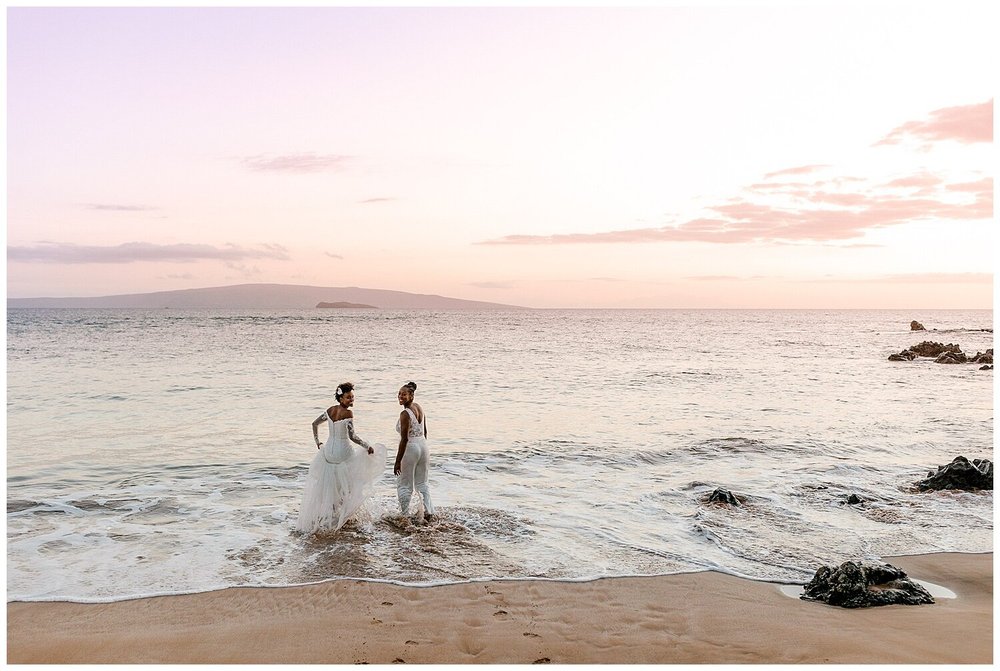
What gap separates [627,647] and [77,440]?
13455 mm

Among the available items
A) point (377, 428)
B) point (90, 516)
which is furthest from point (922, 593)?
point (377, 428)

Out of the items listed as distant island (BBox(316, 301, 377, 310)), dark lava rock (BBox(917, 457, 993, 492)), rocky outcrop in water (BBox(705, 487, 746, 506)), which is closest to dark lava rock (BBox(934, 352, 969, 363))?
dark lava rock (BBox(917, 457, 993, 492))

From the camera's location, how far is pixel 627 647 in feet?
19.7

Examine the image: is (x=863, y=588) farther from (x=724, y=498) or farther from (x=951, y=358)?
(x=951, y=358)

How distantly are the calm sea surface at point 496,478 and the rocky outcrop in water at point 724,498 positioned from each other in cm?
20

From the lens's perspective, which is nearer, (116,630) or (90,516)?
(116,630)

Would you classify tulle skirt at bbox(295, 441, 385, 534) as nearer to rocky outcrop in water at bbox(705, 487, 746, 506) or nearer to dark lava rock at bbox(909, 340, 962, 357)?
rocky outcrop in water at bbox(705, 487, 746, 506)

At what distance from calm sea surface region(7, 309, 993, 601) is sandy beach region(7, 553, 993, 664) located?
457mm

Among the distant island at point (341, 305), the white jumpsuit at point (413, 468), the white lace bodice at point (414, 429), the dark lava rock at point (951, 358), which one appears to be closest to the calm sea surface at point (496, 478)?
the white jumpsuit at point (413, 468)

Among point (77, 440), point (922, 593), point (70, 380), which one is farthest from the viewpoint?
point (70, 380)

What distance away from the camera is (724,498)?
10766 millimetres

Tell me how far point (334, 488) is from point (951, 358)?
3923 cm

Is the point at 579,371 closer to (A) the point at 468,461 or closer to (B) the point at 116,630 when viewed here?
(A) the point at 468,461

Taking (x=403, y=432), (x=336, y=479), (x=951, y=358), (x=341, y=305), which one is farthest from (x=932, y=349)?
(x=341, y=305)
